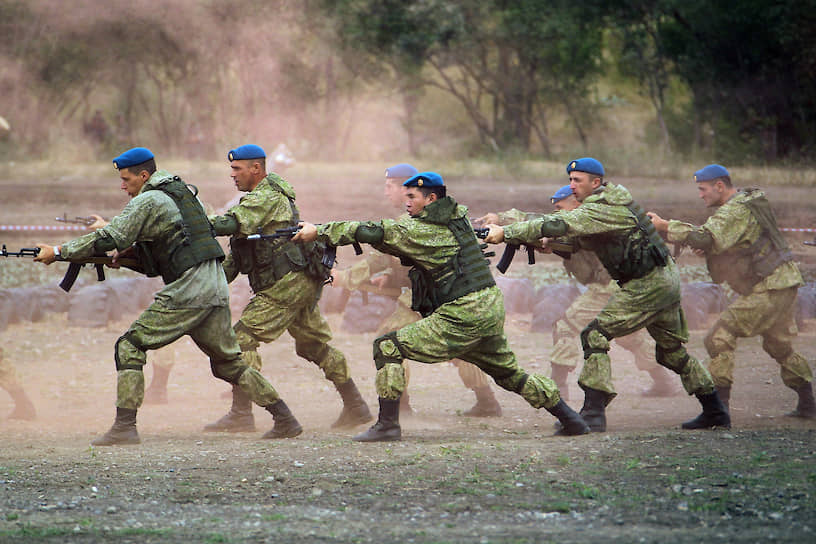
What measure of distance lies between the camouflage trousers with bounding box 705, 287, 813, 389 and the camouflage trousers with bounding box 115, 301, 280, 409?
3.28m

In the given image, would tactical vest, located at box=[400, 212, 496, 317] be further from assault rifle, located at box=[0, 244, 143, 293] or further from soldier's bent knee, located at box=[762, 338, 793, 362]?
soldier's bent knee, located at box=[762, 338, 793, 362]

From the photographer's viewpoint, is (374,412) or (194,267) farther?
(374,412)

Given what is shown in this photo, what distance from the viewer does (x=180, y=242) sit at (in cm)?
663

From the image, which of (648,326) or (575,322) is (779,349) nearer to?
(648,326)

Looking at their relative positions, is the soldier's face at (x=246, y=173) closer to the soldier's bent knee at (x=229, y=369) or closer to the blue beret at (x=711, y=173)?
the soldier's bent knee at (x=229, y=369)

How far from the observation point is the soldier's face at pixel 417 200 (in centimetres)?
660

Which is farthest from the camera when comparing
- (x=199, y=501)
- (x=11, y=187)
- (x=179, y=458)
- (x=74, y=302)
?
(x=11, y=187)

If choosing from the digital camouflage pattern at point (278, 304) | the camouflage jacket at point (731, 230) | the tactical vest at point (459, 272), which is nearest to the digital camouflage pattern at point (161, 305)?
the digital camouflage pattern at point (278, 304)

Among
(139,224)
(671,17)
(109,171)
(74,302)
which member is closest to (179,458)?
(139,224)

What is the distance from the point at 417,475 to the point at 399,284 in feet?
8.85

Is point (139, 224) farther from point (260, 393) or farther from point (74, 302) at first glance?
Answer: point (74, 302)

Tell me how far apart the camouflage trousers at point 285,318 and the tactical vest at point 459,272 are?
102 centimetres

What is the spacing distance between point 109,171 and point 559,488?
20.6m

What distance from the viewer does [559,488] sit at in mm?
5391
